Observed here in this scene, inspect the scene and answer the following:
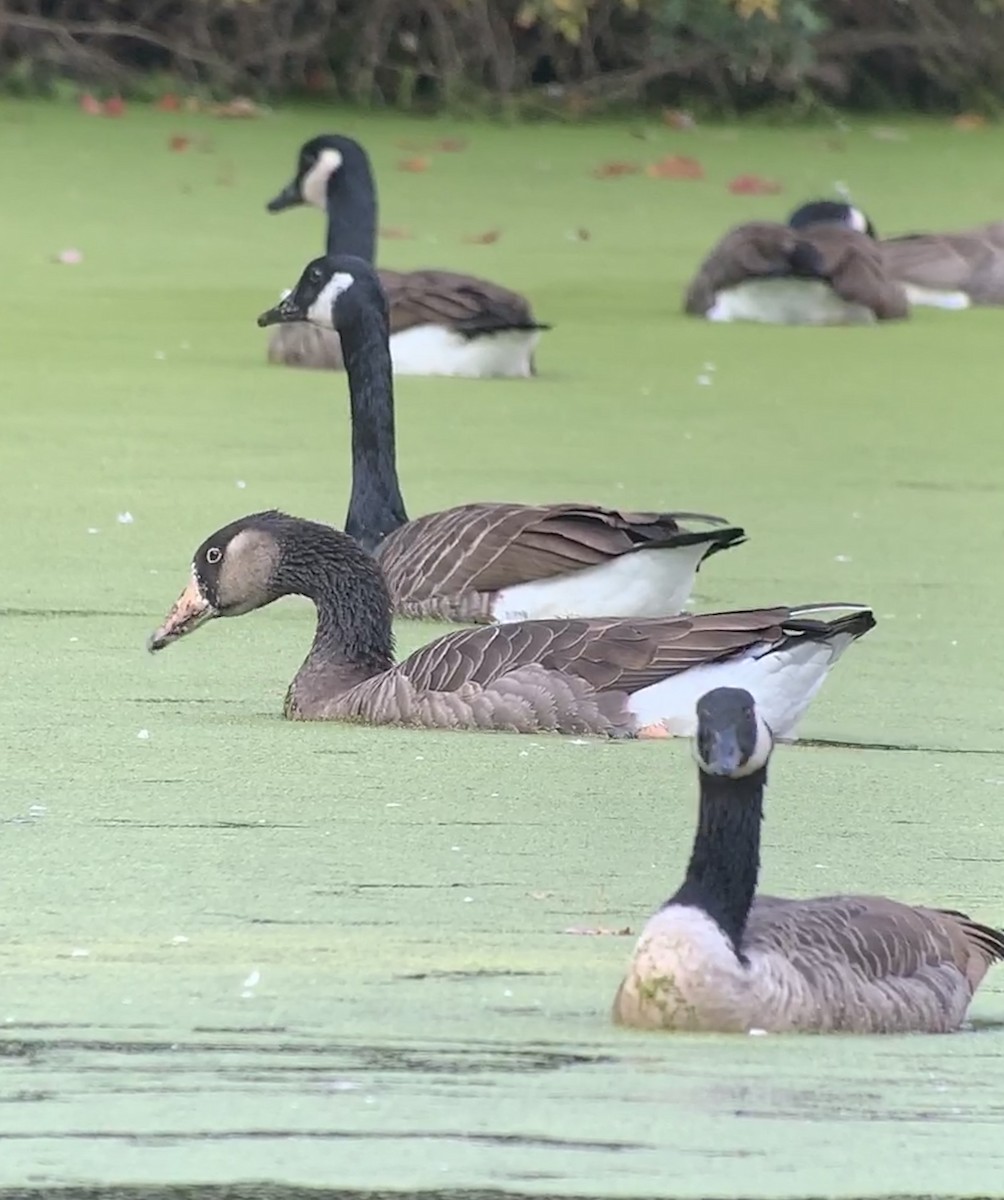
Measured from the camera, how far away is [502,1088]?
11.4 feet

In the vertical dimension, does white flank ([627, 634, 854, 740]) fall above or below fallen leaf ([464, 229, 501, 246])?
above

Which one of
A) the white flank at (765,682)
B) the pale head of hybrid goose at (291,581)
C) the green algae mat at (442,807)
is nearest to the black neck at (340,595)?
the pale head of hybrid goose at (291,581)

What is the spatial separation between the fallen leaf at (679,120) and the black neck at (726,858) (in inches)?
503

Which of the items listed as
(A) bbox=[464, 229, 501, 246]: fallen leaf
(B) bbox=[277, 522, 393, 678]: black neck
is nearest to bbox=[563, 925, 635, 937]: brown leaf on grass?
(B) bbox=[277, 522, 393, 678]: black neck

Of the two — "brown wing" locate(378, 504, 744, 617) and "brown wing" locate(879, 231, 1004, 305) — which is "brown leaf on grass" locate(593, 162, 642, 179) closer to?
"brown wing" locate(879, 231, 1004, 305)

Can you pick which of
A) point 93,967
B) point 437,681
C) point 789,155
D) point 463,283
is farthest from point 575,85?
point 93,967

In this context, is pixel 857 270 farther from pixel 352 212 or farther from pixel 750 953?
pixel 750 953

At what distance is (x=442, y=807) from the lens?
4820 mm

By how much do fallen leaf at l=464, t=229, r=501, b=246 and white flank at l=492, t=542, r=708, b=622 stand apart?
6.66 meters

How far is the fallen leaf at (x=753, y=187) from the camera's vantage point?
1440cm

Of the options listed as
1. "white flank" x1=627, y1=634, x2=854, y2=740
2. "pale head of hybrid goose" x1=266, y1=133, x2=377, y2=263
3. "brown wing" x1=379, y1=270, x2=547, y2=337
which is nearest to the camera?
"white flank" x1=627, y1=634, x2=854, y2=740

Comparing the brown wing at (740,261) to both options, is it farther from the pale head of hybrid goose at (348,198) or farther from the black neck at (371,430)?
the black neck at (371,430)

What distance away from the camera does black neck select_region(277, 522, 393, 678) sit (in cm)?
560

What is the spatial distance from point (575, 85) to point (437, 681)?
11.7m
